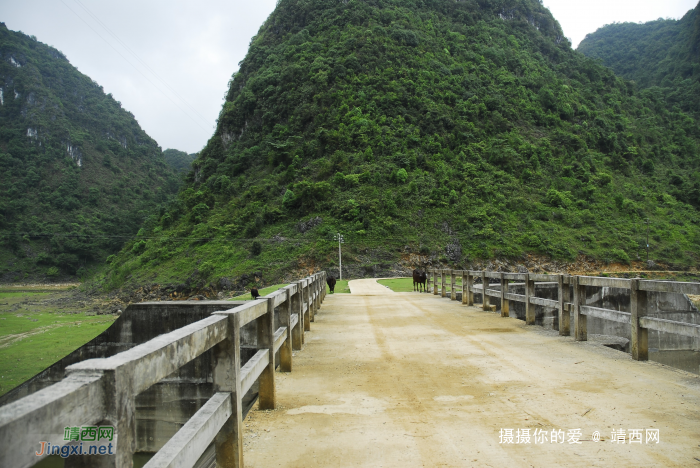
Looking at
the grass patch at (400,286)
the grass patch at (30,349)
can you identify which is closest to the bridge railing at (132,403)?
the grass patch at (30,349)

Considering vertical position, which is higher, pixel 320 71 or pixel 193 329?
pixel 320 71

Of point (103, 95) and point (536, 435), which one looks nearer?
point (536, 435)

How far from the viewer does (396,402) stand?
15.2 feet

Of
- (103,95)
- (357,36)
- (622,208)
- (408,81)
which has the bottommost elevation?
(622,208)

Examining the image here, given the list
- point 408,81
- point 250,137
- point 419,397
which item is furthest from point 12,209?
point 419,397

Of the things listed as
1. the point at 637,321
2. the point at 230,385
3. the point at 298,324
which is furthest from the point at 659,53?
the point at 230,385

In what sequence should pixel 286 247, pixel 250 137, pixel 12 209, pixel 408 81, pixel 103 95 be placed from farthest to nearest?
pixel 103 95 → pixel 12 209 → pixel 250 137 → pixel 408 81 → pixel 286 247

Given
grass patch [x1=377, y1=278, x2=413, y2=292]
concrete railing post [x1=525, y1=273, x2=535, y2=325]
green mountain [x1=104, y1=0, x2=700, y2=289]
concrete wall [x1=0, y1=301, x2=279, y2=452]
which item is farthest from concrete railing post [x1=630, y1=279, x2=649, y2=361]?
green mountain [x1=104, y1=0, x2=700, y2=289]

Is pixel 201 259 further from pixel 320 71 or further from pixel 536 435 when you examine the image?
pixel 536 435

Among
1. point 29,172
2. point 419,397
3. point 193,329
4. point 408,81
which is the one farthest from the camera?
point 29,172

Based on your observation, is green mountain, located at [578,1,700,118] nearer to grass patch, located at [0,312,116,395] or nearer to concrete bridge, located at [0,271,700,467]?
grass patch, located at [0,312,116,395]

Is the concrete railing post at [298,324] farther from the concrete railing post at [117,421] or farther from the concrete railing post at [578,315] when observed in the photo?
the concrete railing post at [117,421]

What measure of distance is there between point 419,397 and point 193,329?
10.1 ft

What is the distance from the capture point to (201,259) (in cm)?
5884
